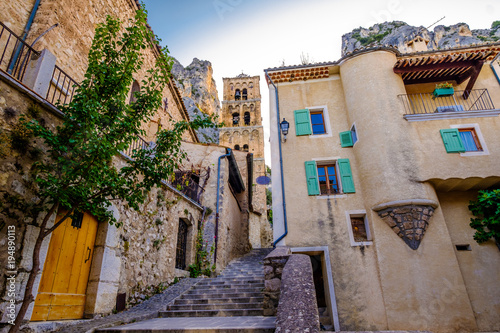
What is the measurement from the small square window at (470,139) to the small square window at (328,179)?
4225mm

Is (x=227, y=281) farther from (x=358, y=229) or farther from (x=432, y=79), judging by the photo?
(x=432, y=79)

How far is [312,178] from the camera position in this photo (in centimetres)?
961

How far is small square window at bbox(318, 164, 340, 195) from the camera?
9633 mm

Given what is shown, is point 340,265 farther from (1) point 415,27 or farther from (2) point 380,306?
(1) point 415,27

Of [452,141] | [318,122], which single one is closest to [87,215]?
[318,122]

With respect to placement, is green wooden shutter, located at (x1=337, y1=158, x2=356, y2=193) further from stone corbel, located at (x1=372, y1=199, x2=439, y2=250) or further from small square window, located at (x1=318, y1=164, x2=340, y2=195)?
Result: stone corbel, located at (x1=372, y1=199, x2=439, y2=250)

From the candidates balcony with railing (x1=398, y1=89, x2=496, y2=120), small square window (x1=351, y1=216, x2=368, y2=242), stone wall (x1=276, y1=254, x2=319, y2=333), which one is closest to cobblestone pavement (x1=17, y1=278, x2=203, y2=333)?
stone wall (x1=276, y1=254, x2=319, y2=333)

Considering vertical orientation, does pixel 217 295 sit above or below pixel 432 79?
below

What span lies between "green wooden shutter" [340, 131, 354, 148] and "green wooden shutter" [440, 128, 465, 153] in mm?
2863

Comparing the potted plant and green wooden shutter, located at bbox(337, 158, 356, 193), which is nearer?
green wooden shutter, located at bbox(337, 158, 356, 193)

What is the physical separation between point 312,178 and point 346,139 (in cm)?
206

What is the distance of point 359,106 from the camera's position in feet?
32.9

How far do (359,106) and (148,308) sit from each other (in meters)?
9.23

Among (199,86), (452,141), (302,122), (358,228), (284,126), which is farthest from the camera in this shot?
(199,86)
